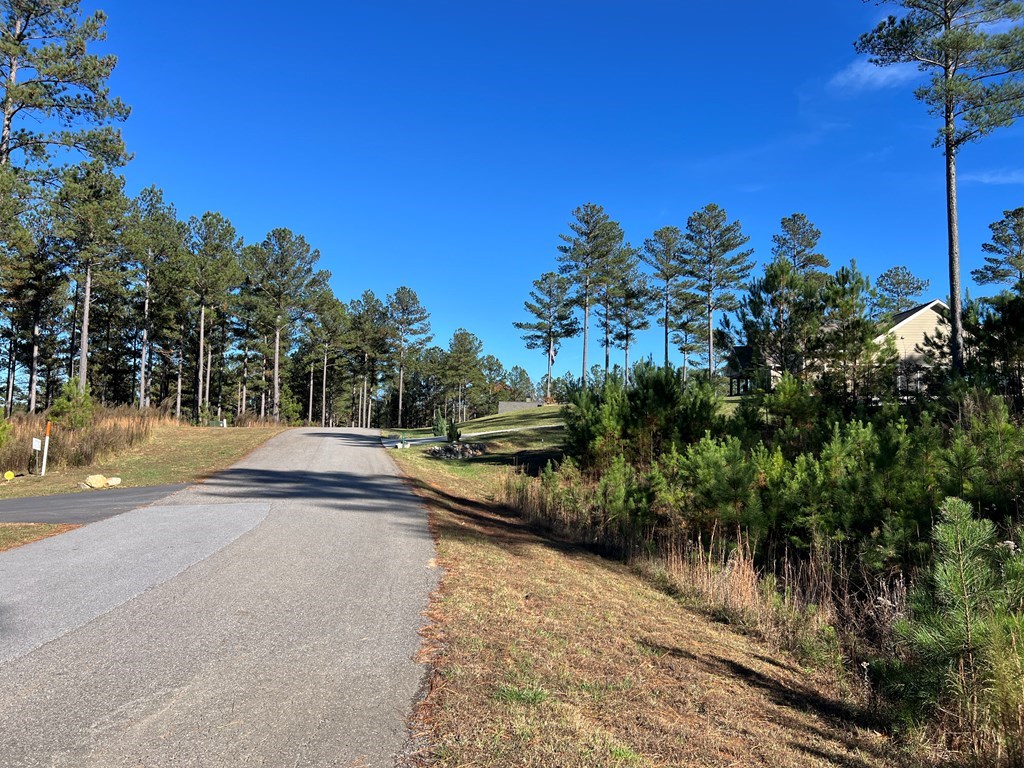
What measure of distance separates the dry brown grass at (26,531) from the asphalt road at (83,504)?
0.33 meters

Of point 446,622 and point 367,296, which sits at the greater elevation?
point 367,296

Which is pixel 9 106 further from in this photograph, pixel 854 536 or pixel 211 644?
pixel 854 536

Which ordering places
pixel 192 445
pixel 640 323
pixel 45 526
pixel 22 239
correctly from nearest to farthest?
pixel 45 526, pixel 192 445, pixel 22 239, pixel 640 323

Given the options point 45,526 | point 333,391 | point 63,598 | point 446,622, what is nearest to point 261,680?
point 446,622

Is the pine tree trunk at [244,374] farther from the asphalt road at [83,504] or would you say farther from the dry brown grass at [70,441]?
the asphalt road at [83,504]

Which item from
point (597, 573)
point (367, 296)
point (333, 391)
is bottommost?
point (597, 573)

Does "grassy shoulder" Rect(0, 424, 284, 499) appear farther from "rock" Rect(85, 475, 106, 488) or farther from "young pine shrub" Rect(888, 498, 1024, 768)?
"young pine shrub" Rect(888, 498, 1024, 768)

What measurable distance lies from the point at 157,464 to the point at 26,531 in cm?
915

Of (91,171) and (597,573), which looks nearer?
(597,573)

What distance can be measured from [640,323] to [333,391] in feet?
136

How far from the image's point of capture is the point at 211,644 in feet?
12.9

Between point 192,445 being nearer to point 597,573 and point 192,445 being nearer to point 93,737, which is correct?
point 597,573

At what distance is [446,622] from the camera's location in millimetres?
4578

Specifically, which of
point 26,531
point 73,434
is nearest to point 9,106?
point 73,434
